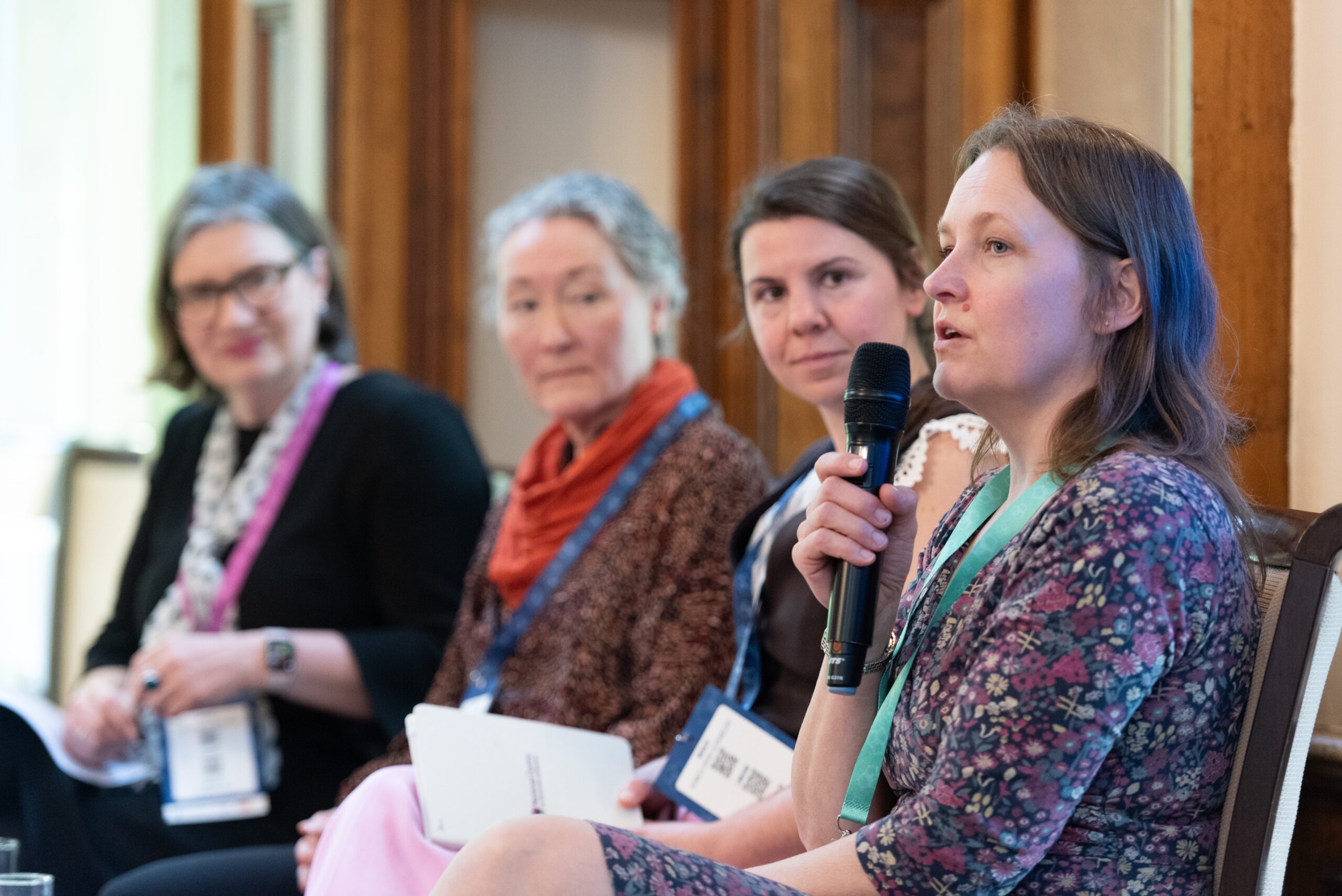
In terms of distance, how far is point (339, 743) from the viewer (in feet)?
7.67

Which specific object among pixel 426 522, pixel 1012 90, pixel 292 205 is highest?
pixel 1012 90

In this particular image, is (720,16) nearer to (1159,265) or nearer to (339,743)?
(339,743)

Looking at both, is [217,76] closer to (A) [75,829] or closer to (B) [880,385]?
(A) [75,829]

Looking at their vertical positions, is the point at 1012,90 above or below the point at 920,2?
below

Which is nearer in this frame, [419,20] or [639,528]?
[639,528]

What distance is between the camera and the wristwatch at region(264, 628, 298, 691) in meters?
2.22

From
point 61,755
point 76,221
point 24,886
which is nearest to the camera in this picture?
point 24,886

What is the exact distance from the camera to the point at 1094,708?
3.13ft

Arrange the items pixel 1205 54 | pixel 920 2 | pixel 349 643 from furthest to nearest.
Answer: pixel 920 2 → pixel 349 643 → pixel 1205 54

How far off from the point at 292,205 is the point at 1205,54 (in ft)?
5.78

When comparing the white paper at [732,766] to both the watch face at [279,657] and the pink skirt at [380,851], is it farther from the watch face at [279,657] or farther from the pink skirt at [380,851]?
the watch face at [279,657]

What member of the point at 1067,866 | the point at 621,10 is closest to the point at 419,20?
the point at 621,10

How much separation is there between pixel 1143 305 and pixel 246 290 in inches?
74.6

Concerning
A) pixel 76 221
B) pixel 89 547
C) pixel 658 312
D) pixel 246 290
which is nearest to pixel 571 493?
pixel 658 312
